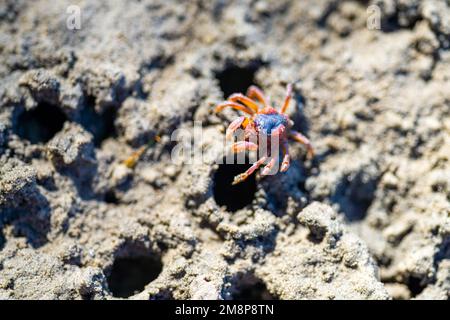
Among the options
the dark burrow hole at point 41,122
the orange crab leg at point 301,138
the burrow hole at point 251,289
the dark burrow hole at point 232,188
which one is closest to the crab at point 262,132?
the orange crab leg at point 301,138

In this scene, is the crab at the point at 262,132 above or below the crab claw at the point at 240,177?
above

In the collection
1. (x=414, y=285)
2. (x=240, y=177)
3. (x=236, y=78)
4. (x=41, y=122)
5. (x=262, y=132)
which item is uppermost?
(x=236, y=78)

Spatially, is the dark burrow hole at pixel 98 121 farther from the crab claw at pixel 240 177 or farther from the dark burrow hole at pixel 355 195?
the dark burrow hole at pixel 355 195

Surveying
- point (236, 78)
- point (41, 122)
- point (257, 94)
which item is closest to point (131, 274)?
point (41, 122)

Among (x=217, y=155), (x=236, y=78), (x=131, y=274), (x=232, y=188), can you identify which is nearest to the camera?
(x=217, y=155)

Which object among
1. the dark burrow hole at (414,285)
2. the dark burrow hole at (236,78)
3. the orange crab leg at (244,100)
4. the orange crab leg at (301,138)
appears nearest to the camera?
the dark burrow hole at (414,285)

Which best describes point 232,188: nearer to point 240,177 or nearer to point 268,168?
point 240,177
